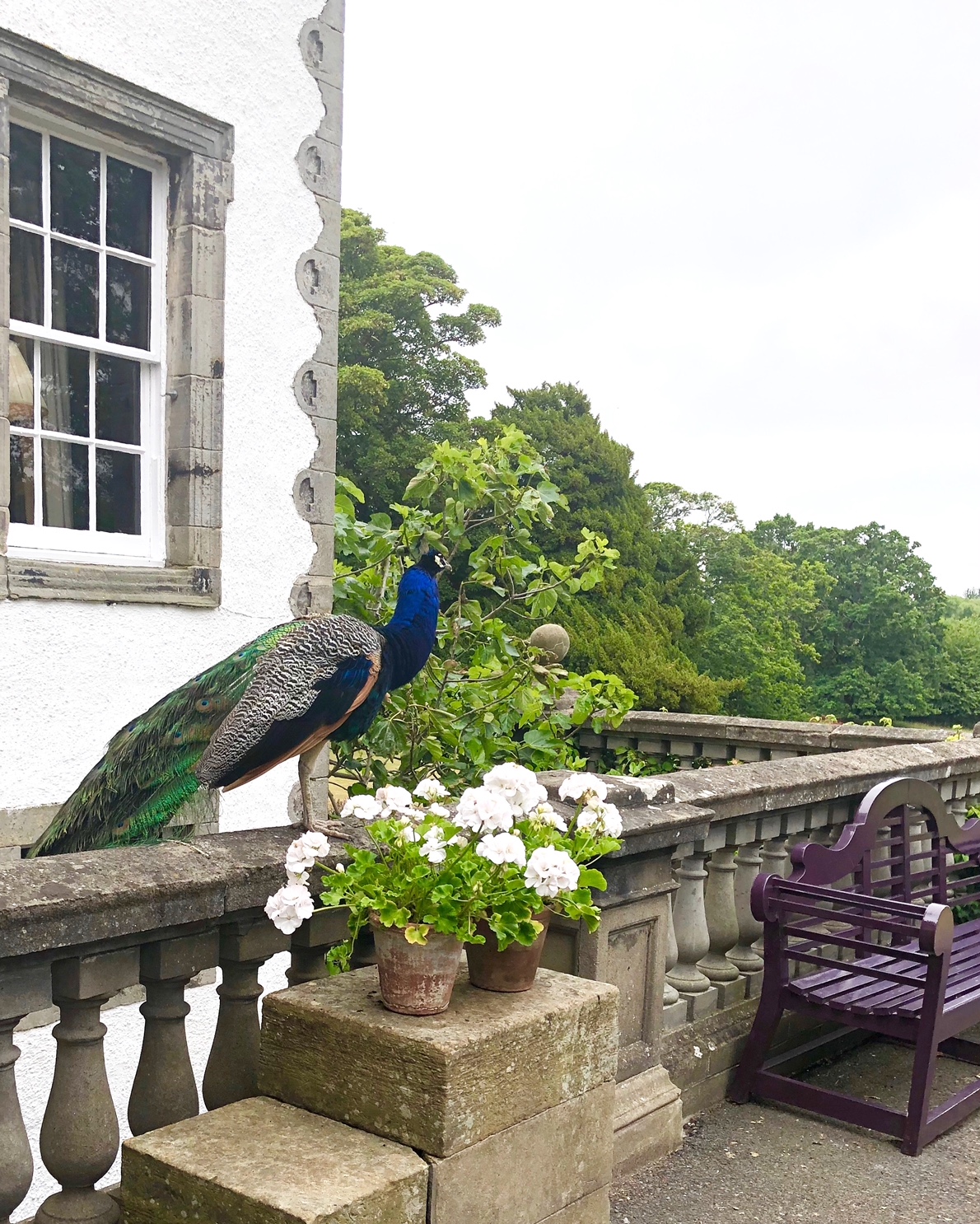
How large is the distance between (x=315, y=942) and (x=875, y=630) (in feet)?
133

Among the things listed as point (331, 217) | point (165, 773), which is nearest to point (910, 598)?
point (331, 217)

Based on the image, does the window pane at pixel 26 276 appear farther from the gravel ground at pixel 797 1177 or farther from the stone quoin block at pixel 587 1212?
the stone quoin block at pixel 587 1212

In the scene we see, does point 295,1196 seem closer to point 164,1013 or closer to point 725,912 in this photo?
point 164,1013

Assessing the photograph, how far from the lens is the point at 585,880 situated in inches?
92.0

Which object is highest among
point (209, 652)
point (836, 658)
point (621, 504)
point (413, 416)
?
point (413, 416)

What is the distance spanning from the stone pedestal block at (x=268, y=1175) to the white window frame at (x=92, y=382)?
13.5 feet

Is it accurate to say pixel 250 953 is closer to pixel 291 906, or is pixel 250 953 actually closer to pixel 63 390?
pixel 291 906

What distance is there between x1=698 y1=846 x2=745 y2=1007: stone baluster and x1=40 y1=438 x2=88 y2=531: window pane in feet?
12.2

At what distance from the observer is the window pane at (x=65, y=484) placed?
19.4 feet

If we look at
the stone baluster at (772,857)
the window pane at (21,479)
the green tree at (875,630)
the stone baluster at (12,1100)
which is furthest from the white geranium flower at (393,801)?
the green tree at (875,630)

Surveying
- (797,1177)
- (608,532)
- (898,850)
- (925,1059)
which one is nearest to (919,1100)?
(925,1059)

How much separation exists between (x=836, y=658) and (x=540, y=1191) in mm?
41114

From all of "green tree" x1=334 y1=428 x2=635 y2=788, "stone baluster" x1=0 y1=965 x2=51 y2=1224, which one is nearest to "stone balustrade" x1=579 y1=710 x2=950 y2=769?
"green tree" x1=334 y1=428 x2=635 y2=788

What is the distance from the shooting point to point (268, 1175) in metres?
1.89
